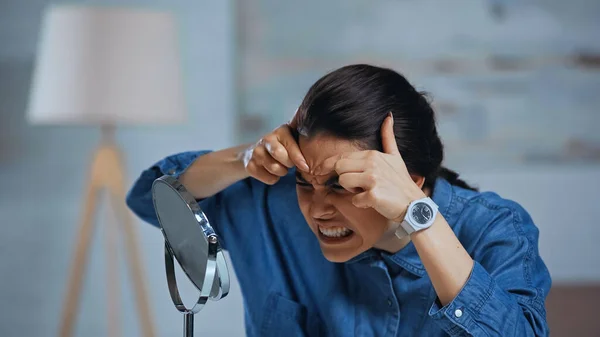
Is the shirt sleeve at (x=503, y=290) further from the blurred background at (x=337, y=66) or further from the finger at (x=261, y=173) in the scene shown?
the blurred background at (x=337, y=66)

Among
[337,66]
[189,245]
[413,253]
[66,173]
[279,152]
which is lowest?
[66,173]

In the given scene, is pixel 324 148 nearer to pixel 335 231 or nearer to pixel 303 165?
pixel 303 165

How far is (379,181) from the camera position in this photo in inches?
43.4

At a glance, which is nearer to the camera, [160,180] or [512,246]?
[160,180]

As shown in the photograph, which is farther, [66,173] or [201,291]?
[66,173]

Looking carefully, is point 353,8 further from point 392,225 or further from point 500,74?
point 392,225

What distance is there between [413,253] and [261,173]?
32 cm

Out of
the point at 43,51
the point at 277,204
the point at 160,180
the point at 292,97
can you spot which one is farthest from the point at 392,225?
the point at 292,97

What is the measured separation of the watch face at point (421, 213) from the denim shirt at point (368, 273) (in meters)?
0.11

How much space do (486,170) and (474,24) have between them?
63 cm

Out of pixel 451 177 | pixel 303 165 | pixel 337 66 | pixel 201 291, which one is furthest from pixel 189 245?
pixel 337 66

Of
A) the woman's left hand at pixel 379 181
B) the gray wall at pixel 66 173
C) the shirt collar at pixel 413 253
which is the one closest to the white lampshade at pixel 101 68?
the gray wall at pixel 66 173

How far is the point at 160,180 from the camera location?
3.38 feet

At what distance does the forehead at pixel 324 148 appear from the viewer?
47.0 inches
